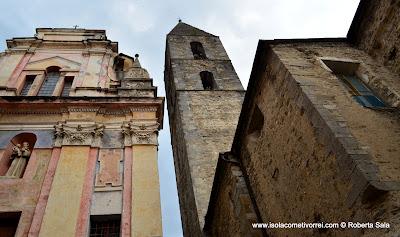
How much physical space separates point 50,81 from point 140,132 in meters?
4.71

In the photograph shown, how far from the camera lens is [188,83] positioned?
16359 mm

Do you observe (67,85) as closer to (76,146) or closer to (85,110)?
(85,110)

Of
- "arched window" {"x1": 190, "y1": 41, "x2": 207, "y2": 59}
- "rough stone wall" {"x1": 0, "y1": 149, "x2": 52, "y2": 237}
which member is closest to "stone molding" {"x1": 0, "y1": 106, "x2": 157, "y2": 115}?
"rough stone wall" {"x1": 0, "y1": 149, "x2": 52, "y2": 237}

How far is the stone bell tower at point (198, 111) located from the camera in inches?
441

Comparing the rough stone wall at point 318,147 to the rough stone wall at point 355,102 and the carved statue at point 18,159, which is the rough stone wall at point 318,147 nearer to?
the rough stone wall at point 355,102

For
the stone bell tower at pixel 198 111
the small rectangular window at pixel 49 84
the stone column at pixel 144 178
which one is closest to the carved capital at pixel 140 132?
the stone column at pixel 144 178

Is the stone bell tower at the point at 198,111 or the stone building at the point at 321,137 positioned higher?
the stone bell tower at the point at 198,111

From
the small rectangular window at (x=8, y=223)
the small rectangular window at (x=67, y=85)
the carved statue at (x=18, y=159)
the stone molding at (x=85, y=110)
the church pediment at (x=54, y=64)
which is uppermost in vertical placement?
the church pediment at (x=54, y=64)

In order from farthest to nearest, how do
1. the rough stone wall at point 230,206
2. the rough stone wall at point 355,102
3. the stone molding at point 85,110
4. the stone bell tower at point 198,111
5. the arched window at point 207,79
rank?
the arched window at point 207,79 → the stone bell tower at point 198,111 → the stone molding at point 85,110 → the rough stone wall at point 230,206 → the rough stone wall at point 355,102

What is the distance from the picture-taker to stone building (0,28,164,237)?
26.2 ft

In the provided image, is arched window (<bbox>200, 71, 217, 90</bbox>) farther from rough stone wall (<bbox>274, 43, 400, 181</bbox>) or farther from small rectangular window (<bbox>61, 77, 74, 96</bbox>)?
rough stone wall (<bbox>274, 43, 400, 181</bbox>)

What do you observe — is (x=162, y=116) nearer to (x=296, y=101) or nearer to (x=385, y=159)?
(x=296, y=101)

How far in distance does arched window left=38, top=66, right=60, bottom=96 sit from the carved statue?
301 cm

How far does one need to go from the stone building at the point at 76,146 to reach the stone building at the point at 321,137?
208cm
